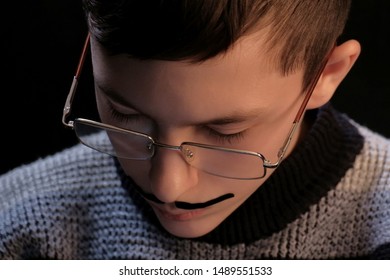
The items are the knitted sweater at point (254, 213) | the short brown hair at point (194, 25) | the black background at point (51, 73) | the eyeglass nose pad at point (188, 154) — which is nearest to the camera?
the short brown hair at point (194, 25)

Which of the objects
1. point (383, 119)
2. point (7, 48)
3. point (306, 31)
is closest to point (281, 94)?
point (306, 31)

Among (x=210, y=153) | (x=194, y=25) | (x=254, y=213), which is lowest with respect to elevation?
(x=254, y=213)

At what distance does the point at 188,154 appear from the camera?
0.60m

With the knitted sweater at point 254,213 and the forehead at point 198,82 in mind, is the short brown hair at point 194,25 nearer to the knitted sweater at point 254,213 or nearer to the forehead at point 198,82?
the forehead at point 198,82

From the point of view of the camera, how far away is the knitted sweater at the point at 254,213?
0.75m

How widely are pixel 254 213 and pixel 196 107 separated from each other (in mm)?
262

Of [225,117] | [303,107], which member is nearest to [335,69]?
[303,107]

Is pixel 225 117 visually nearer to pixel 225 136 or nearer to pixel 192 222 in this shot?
pixel 225 136

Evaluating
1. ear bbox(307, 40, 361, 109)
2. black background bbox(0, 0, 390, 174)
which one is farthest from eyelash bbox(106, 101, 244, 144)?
black background bbox(0, 0, 390, 174)

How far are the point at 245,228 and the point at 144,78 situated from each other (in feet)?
1.00

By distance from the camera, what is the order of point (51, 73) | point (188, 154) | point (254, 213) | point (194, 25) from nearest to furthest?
point (194, 25) < point (188, 154) < point (254, 213) < point (51, 73)

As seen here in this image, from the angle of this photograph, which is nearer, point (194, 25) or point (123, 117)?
point (194, 25)

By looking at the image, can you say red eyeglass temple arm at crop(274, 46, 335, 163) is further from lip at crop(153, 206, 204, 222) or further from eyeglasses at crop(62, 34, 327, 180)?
lip at crop(153, 206, 204, 222)

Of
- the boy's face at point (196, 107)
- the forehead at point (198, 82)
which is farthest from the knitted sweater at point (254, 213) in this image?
the forehead at point (198, 82)
